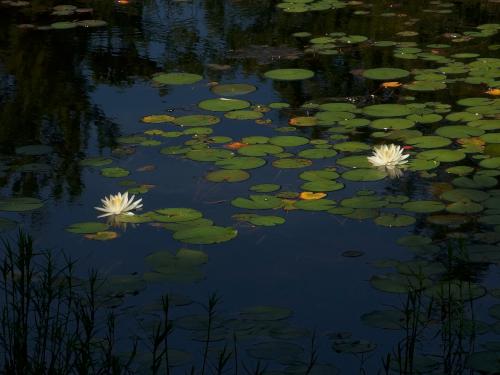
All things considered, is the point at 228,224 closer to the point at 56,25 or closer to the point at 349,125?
the point at 349,125

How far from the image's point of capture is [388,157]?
4797 millimetres

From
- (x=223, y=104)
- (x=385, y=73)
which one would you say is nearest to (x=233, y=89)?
(x=223, y=104)

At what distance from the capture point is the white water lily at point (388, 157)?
4.80m

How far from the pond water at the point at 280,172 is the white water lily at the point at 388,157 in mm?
52

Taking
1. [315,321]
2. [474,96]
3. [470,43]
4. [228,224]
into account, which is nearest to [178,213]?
[228,224]

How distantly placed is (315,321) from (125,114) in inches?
101

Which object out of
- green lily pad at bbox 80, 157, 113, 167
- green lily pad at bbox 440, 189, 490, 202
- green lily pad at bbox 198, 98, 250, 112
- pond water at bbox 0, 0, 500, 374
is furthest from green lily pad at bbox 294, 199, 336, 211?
green lily pad at bbox 198, 98, 250, 112

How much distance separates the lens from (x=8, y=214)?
445 centimetres

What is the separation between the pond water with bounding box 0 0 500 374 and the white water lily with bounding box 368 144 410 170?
52 mm

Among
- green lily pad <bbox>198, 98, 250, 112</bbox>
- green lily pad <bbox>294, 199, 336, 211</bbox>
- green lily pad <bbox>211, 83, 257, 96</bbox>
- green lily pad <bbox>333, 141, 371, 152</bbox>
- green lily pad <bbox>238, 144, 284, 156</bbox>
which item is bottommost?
green lily pad <bbox>294, 199, 336, 211</bbox>

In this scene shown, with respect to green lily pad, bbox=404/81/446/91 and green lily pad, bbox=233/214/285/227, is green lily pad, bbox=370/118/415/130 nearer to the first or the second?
green lily pad, bbox=404/81/446/91

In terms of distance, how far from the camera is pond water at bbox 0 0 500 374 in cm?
349

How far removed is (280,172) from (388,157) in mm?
505

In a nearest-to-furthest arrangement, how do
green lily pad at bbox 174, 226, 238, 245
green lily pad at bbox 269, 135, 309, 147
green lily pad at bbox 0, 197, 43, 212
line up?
green lily pad at bbox 174, 226, 238, 245 → green lily pad at bbox 0, 197, 43, 212 → green lily pad at bbox 269, 135, 309, 147
